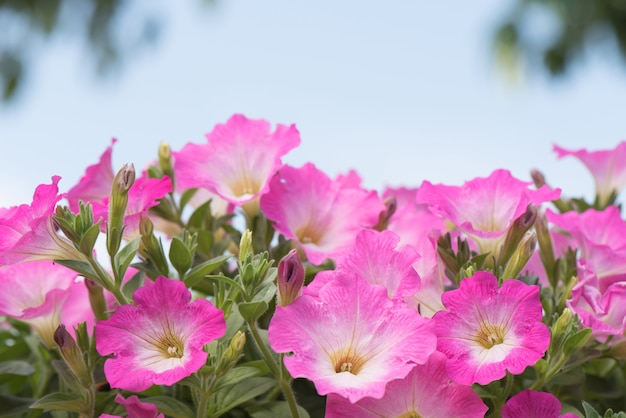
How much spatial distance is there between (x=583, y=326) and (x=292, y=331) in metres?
0.26

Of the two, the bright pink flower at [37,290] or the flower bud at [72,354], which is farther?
the bright pink flower at [37,290]

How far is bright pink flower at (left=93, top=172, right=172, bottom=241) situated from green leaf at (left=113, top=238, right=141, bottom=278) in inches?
1.3

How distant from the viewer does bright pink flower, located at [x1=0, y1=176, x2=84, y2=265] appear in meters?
0.60

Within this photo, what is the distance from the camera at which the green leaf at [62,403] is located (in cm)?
63

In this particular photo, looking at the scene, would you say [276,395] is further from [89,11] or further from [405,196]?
[89,11]

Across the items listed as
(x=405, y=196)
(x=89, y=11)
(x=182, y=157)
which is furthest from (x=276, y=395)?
(x=89, y=11)

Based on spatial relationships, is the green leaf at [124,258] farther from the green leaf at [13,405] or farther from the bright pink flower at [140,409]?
the green leaf at [13,405]

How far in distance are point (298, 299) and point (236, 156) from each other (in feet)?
0.89

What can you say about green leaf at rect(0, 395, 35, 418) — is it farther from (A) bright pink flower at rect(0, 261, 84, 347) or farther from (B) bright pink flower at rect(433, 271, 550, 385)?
(B) bright pink flower at rect(433, 271, 550, 385)

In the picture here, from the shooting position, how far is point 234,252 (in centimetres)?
84

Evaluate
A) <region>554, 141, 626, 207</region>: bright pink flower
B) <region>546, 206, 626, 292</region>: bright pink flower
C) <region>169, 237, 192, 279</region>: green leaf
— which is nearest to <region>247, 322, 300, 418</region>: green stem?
<region>169, 237, 192, 279</region>: green leaf

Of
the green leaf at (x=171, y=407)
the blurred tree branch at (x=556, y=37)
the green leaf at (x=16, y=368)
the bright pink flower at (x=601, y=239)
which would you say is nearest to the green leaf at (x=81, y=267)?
the green leaf at (x=171, y=407)

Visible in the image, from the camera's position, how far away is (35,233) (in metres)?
0.61

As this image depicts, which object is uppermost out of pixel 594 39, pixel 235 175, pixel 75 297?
pixel 235 175
